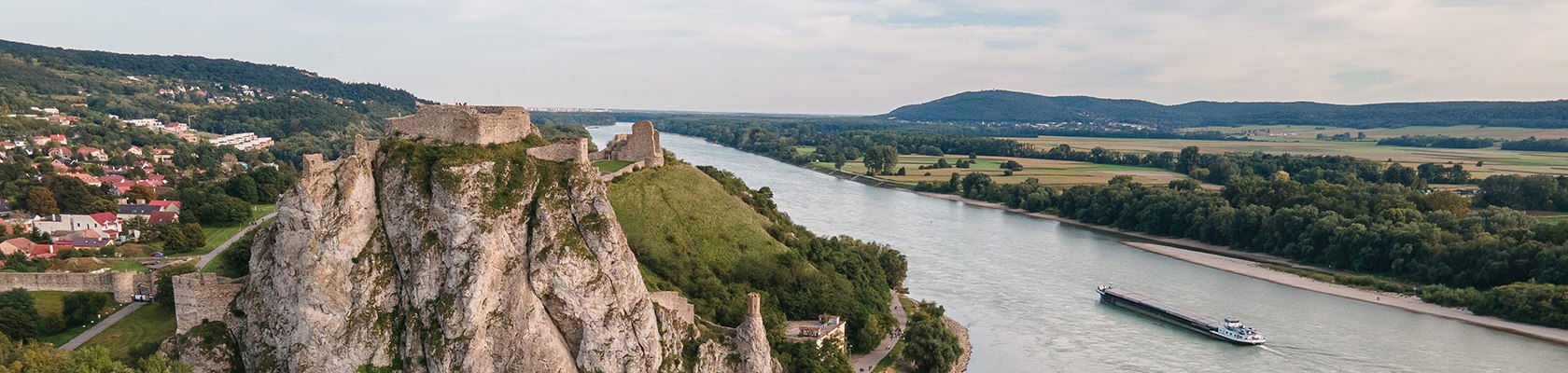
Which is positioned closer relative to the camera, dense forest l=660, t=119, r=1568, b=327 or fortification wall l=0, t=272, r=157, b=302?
fortification wall l=0, t=272, r=157, b=302

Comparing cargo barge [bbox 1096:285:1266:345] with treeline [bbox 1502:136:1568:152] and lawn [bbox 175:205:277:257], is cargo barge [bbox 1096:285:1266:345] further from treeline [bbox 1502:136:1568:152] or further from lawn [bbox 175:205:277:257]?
treeline [bbox 1502:136:1568:152]

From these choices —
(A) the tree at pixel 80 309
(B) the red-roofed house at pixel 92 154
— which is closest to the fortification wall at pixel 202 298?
(A) the tree at pixel 80 309

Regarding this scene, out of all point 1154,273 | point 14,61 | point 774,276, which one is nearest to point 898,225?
point 1154,273

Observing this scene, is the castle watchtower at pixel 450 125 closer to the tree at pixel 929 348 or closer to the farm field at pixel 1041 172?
the tree at pixel 929 348

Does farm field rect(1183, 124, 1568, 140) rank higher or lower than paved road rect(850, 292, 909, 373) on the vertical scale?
higher

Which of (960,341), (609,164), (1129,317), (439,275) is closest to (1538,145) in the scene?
(1129,317)

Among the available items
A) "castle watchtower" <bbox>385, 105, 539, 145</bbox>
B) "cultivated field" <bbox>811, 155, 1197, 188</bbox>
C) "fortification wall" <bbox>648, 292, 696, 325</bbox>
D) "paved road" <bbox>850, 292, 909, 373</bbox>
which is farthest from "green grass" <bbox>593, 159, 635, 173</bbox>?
"cultivated field" <bbox>811, 155, 1197, 188</bbox>
